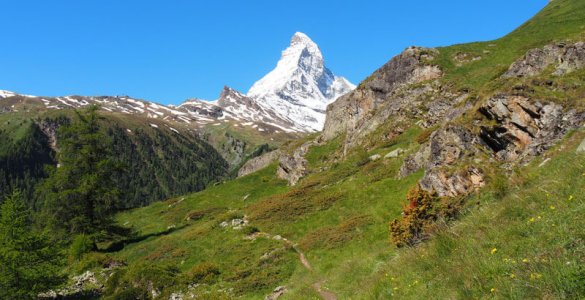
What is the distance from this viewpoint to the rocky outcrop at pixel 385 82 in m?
60.6

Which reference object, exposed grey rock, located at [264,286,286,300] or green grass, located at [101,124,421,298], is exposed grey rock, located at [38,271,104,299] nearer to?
green grass, located at [101,124,421,298]

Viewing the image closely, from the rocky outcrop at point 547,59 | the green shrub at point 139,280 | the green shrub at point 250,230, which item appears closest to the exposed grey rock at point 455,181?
the rocky outcrop at point 547,59

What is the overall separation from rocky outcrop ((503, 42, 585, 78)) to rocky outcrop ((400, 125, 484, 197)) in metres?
11.7

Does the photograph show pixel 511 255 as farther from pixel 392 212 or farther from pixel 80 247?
pixel 80 247

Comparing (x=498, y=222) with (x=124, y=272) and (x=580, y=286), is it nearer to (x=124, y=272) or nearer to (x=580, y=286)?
(x=580, y=286)

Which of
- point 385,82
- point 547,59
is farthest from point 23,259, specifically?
point 385,82

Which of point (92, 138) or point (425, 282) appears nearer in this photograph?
point (425, 282)

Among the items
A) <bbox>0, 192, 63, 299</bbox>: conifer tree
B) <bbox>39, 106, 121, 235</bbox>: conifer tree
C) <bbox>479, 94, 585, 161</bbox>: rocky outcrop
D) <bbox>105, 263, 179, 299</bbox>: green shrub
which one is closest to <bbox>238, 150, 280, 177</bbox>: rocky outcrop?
<bbox>39, 106, 121, 235</bbox>: conifer tree

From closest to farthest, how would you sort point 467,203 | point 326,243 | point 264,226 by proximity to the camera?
1. point 467,203
2. point 326,243
3. point 264,226

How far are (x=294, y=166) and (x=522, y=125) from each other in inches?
1628

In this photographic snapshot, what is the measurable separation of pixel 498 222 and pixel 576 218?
111 inches

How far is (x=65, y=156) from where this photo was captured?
44.2m

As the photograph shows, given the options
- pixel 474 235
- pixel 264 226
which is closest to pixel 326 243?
pixel 264 226

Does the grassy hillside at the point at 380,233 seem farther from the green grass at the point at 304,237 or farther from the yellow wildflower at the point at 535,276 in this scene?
the green grass at the point at 304,237
